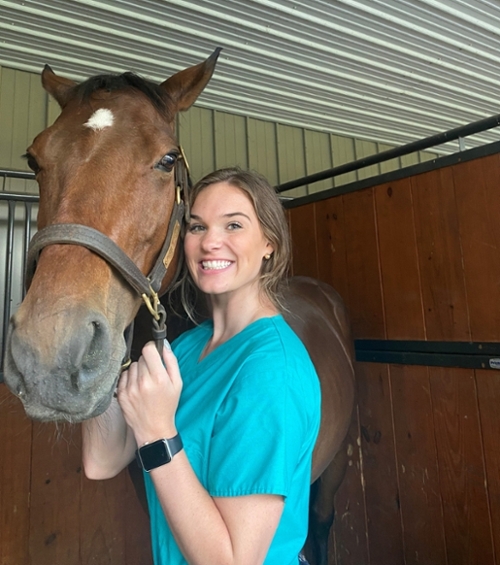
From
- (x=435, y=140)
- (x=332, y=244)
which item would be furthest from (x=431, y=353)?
(x=435, y=140)

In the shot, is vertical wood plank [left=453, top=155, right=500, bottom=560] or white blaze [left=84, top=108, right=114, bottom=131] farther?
vertical wood plank [left=453, top=155, right=500, bottom=560]

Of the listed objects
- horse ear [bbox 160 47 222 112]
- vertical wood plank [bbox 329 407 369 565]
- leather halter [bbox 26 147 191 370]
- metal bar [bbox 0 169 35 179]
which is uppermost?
metal bar [bbox 0 169 35 179]

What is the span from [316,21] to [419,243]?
127 cm

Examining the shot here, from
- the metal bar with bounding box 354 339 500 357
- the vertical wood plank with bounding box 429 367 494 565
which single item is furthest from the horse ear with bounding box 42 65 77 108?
the vertical wood plank with bounding box 429 367 494 565

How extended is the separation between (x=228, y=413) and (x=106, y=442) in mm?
388

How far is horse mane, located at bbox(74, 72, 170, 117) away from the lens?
1011 millimetres

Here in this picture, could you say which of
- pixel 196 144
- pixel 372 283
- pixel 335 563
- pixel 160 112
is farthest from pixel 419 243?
pixel 196 144

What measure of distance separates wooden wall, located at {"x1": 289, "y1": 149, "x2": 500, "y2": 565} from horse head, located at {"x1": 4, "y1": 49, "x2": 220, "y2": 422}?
994 millimetres

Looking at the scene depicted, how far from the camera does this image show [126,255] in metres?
0.83

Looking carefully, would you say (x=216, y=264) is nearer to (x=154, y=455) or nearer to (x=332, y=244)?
(x=154, y=455)

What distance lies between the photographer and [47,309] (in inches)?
26.0

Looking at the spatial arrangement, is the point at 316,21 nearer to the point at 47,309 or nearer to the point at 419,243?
the point at 419,243

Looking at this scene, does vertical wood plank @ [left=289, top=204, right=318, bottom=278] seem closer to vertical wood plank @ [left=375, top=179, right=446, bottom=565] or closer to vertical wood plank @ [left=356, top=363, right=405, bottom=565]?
vertical wood plank @ [left=375, top=179, right=446, bottom=565]

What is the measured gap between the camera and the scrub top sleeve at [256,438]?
657mm
